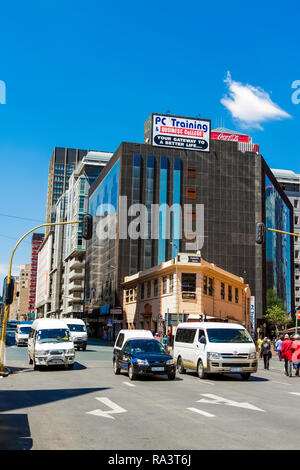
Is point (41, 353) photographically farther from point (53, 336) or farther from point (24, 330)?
point (24, 330)

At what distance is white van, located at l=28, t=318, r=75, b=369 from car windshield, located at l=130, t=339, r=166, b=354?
13.6 ft

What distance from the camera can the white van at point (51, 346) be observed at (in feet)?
74.6

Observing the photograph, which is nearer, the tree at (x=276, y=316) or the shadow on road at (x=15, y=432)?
the shadow on road at (x=15, y=432)

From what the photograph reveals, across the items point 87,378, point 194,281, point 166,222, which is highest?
point 166,222

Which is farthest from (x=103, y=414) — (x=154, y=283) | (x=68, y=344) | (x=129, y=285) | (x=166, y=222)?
(x=166, y=222)

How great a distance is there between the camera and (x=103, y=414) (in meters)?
11.0

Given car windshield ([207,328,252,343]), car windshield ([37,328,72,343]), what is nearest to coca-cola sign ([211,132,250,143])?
car windshield ([37,328,72,343])

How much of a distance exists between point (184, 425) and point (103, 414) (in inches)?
81.7

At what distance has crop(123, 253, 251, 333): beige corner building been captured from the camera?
170 ft

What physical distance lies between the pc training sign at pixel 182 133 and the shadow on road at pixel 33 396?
7212cm

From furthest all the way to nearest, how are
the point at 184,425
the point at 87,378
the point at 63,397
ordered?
the point at 87,378, the point at 63,397, the point at 184,425

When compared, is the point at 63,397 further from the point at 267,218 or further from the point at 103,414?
the point at 267,218

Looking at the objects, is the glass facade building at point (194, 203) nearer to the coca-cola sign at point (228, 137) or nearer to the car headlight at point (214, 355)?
the coca-cola sign at point (228, 137)

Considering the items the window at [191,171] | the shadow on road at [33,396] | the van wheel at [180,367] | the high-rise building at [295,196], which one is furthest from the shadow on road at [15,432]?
the high-rise building at [295,196]
